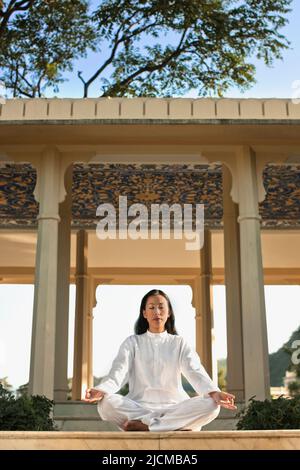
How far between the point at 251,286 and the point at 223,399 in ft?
8.18

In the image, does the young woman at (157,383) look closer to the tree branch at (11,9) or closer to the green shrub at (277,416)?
the green shrub at (277,416)

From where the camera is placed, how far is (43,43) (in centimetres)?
1636

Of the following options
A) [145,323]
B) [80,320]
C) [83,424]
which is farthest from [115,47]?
[145,323]

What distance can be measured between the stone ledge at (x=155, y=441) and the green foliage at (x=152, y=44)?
1339cm

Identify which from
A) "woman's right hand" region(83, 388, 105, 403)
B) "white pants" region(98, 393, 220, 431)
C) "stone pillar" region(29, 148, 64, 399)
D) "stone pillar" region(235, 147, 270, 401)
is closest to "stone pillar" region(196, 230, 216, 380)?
"stone pillar" region(235, 147, 270, 401)

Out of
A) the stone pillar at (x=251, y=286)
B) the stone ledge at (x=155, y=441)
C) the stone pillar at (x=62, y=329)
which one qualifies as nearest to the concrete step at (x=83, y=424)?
the stone pillar at (x=62, y=329)

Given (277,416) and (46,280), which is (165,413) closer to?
(277,416)

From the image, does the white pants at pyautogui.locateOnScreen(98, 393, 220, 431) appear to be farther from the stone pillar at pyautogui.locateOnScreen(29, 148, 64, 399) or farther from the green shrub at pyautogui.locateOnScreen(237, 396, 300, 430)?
the stone pillar at pyautogui.locateOnScreen(29, 148, 64, 399)

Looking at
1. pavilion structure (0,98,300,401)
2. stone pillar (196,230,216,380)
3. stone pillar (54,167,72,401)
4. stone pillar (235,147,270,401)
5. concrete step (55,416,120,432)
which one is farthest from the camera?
stone pillar (196,230,216,380)

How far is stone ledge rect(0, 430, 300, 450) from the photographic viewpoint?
353cm

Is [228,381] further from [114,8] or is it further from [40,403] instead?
[114,8]

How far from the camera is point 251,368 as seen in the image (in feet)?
20.4
